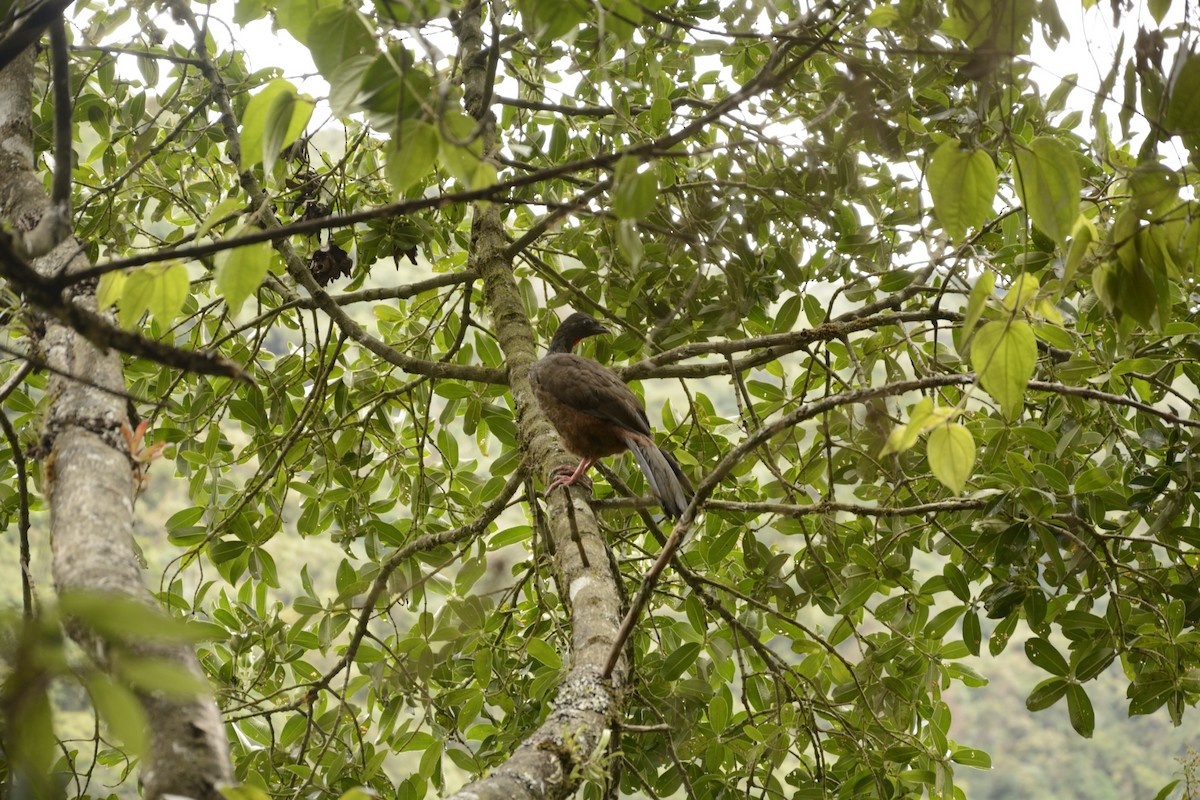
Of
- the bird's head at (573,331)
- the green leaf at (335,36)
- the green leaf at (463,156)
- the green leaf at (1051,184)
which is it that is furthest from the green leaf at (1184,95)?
the bird's head at (573,331)

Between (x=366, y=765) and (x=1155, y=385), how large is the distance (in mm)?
3074

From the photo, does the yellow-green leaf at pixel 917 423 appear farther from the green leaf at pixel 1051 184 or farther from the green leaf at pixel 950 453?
the green leaf at pixel 1051 184

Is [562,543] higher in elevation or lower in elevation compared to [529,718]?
higher

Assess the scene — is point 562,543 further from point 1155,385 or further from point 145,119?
point 145,119

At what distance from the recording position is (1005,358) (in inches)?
54.1

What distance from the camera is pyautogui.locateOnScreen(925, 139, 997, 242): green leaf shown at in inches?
55.2

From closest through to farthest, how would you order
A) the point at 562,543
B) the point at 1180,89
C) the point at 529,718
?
the point at 1180,89
the point at 562,543
the point at 529,718

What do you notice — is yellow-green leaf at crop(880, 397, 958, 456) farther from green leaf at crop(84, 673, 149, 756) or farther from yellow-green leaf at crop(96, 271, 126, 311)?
yellow-green leaf at crop(96, 271, 126, 311)

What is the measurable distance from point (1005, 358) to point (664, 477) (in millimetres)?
1806

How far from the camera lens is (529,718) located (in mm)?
3316

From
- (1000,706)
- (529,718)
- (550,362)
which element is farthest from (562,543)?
A: (1000,706)

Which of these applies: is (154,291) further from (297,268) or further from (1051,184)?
(297,268)

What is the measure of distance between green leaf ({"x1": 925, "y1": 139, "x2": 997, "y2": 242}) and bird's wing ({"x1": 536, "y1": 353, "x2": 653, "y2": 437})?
6.98ft

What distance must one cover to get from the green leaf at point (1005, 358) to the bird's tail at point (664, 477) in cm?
159
